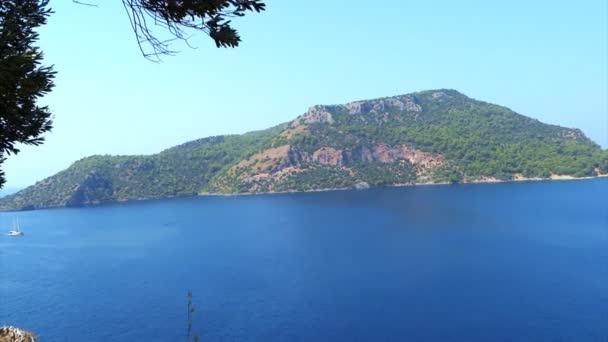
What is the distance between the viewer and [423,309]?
52469 mm

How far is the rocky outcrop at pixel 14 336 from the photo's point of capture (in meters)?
9.80

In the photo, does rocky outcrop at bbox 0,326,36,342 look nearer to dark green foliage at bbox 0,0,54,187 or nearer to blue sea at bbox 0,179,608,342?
dark green foliage at bbox 0,0,54,187

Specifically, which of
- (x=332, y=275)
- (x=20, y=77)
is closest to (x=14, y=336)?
(x=20, y=77)

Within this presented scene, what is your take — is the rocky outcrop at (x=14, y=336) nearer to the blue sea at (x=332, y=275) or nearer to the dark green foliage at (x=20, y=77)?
the dark green foliage at (x=20, y=77)

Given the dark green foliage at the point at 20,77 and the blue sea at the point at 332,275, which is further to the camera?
the blue sea at the point at 332,275

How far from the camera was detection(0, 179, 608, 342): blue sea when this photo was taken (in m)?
49.2

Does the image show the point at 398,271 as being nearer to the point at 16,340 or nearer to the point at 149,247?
the point at 149,247

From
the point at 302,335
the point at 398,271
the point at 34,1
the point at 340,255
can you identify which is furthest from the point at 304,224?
the point at 34,1

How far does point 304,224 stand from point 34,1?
109 metres

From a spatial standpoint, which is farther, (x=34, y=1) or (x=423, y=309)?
(x=423, y=309)

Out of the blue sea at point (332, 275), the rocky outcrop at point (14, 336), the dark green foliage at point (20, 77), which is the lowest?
the blue sea at point (332, 275)

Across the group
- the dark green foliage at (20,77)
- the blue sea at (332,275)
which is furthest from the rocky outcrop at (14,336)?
the blue sea at (332,275)

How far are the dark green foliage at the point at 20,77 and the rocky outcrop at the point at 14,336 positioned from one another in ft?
11.2

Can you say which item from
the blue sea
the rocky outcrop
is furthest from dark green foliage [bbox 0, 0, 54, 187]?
the blue sea
